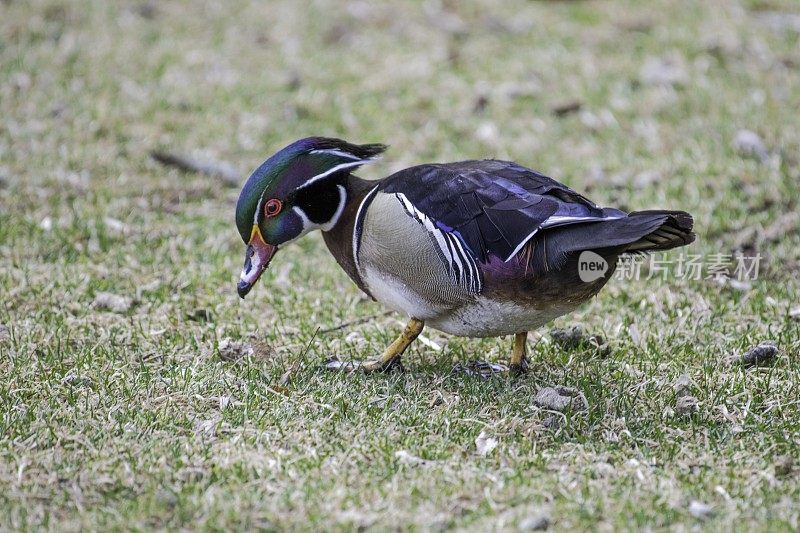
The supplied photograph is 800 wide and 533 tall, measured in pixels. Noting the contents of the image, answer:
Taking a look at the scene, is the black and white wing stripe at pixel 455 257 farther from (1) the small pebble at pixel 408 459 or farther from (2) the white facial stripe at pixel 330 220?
(1) the small pebble at pixel 408 459

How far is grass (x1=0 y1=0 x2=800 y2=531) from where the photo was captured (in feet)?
10.5

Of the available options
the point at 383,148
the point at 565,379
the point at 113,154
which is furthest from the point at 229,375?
the point at 113,154

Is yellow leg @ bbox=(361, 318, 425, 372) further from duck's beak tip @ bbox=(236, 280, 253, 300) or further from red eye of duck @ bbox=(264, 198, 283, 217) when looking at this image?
red eye of duck @ bbox=(264, 198, 283, 217)

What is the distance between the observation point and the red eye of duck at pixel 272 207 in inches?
152

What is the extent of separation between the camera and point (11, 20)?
26.8 feet

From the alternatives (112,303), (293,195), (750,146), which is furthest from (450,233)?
(750,146)

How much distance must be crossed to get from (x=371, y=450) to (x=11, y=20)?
6.19 metres

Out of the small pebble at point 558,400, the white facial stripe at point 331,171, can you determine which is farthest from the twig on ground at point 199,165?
the small pebble at point 558,400

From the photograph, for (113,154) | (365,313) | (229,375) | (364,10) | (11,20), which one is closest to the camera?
(229,375)

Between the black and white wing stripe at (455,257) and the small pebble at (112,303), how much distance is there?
5.21 feet

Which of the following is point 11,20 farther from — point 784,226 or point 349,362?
point 784,226

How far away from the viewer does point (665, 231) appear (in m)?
3.38

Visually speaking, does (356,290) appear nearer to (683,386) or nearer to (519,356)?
(519,356)

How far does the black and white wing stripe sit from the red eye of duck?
0.54 metres
